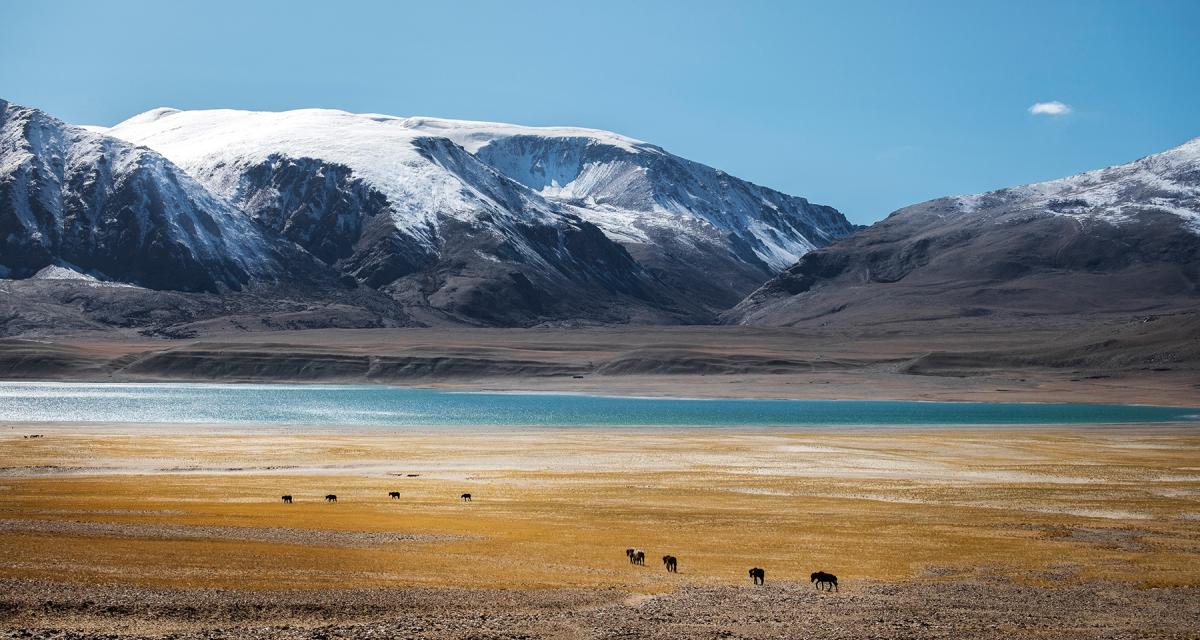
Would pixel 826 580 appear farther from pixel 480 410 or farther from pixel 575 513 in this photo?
pixel 480 410

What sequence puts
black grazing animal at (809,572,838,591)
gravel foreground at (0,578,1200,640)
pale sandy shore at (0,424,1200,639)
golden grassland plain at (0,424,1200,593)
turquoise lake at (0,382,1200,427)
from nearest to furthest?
gravel foreground at (0,578,1200,640)
pale sandy shore at (0,424,1200,639)
black grazing animal at (809,572,838,591)
golden grassland plain at (0,424,1200,593)
turquoise lake at (0,382,1200,427)

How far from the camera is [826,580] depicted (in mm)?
32188

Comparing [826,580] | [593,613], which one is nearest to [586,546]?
[826,580]

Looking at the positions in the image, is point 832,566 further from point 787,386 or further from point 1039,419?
point 787,386

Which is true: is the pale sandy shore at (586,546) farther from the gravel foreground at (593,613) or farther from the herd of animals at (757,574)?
the herd of animals at (757,574)

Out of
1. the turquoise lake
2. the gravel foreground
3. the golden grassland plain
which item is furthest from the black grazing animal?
the turquoise lake

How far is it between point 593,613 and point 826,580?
6.88 meters

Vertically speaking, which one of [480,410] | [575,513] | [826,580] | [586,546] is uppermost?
[826,580]

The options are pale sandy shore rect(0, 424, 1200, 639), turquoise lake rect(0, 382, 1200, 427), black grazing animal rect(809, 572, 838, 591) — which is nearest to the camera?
pale sandy shore rect(0, 424, 1200, 639)

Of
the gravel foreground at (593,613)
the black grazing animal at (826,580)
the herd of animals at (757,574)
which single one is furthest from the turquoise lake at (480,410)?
A: the gravel foreground at (593,613)

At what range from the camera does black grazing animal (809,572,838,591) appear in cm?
3198

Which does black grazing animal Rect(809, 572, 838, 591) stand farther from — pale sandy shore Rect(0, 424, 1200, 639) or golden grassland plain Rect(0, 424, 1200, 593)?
golden grassland plain Rect(0, 424, 1200, 593)

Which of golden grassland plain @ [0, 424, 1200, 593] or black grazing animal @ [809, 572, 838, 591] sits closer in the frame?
black grazing animal @ [809, 572, 838, 591]

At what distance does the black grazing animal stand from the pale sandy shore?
416mm
